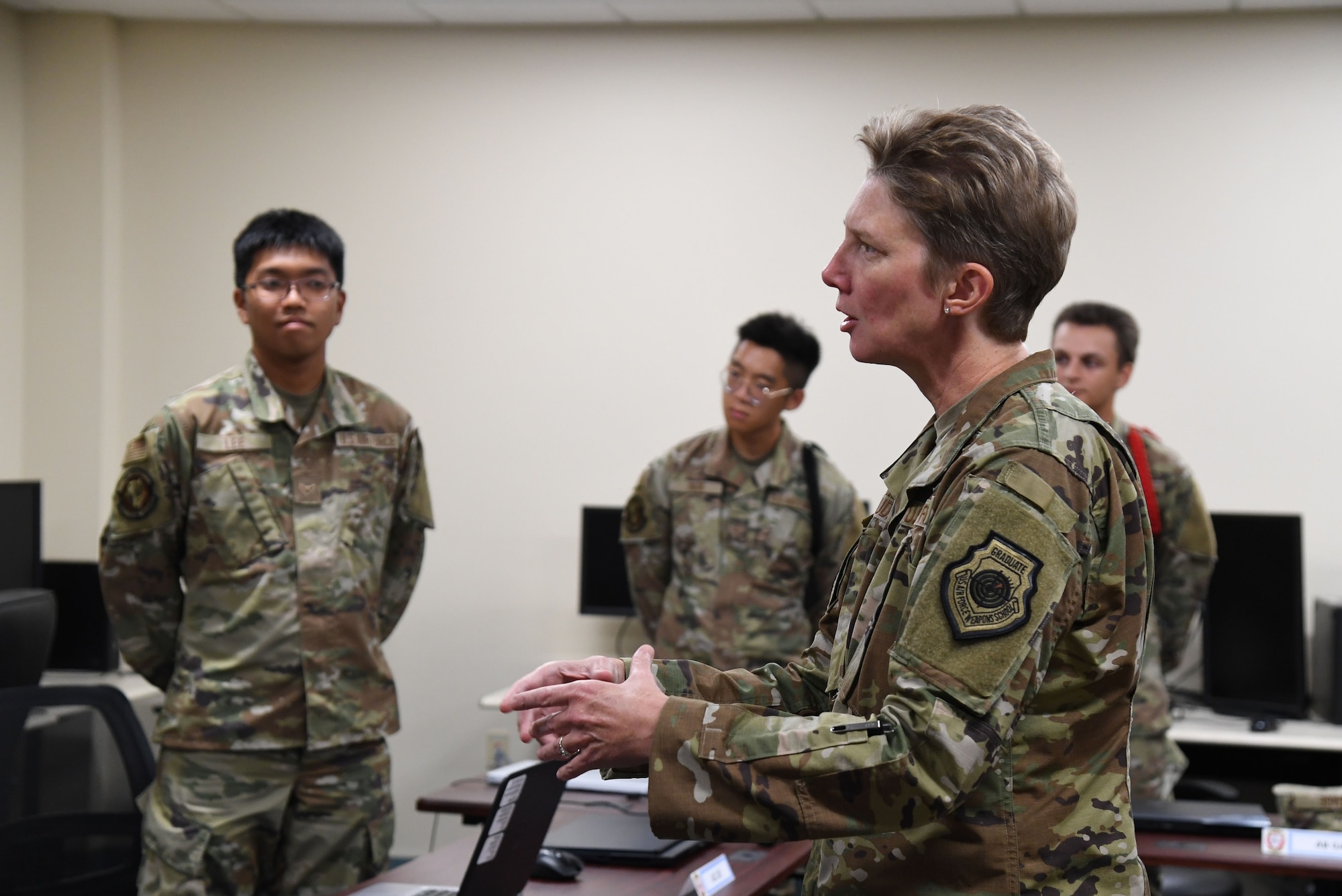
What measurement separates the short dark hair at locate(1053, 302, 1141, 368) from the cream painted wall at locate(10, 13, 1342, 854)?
1.12 metres

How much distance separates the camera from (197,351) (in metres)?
5.00

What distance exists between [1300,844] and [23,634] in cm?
242

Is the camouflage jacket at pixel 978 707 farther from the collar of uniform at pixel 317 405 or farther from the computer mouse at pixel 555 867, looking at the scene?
the collar of uniform at pixel 317 405

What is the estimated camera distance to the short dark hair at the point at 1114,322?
11.1ft

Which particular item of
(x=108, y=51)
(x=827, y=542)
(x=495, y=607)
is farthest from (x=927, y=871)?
(x=108, y=51)

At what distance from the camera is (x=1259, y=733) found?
3893 mm

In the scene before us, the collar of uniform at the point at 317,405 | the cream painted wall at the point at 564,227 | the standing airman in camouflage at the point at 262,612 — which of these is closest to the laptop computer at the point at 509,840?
the standing airman in camouflage at the point at 262,612

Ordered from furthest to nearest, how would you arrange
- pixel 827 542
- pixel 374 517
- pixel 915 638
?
pixel 827 542
pixel 374 517
pixel 915 638

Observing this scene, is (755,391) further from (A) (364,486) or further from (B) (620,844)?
(B) (620,844)

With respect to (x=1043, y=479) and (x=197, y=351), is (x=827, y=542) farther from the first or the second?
(x=197, y=351)

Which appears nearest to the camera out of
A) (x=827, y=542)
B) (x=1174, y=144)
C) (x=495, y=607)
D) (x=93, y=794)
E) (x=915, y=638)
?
(x=915, y=638)

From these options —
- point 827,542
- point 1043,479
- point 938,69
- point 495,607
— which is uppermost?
point 938,69

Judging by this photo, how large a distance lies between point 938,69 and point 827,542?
206 centimetres

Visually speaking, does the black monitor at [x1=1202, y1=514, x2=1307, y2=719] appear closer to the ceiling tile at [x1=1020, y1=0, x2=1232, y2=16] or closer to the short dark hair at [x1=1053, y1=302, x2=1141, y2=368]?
the short dark hair at [x1=1053, y1=302, x2=1141, y2=368]
